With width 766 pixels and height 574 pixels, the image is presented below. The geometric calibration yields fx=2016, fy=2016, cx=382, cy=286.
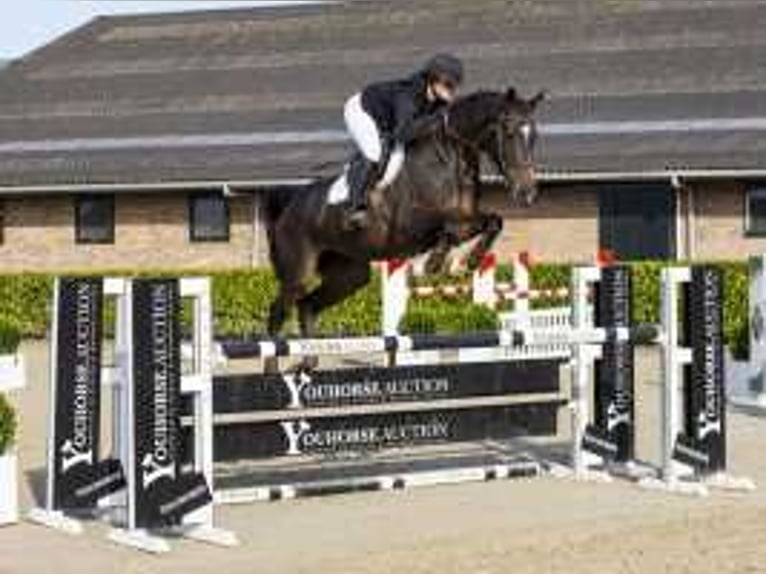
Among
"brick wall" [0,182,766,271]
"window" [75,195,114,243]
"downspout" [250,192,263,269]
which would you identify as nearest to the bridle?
"brick wall" [0,182,766,271]

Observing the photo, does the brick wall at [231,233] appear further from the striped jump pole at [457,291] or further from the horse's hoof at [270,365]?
the horse's hoof at [270,365]

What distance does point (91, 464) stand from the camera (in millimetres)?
12500

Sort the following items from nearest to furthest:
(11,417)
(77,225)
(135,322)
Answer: (135,322) → (11,417) → (77,225)

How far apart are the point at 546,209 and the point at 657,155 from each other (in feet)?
7.27

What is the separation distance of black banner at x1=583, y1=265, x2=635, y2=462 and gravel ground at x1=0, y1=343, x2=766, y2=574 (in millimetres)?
Result: 557

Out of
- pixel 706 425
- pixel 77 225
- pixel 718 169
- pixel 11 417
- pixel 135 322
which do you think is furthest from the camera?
pixel 77 225

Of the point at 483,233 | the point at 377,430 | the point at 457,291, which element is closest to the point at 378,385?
the point at 377,430

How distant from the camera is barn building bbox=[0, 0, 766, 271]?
35.5m

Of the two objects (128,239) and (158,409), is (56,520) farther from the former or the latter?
(128,239)

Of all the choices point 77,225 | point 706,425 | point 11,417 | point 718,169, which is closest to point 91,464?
point 11,417

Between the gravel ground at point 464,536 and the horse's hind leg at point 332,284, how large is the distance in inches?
65.2

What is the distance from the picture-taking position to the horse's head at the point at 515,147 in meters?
13.2

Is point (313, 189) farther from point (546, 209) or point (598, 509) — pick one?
point (546, 209)

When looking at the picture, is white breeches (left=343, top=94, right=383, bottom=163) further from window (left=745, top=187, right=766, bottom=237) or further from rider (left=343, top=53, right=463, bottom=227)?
window (left=745, top=187, right=766, bottom=237)
